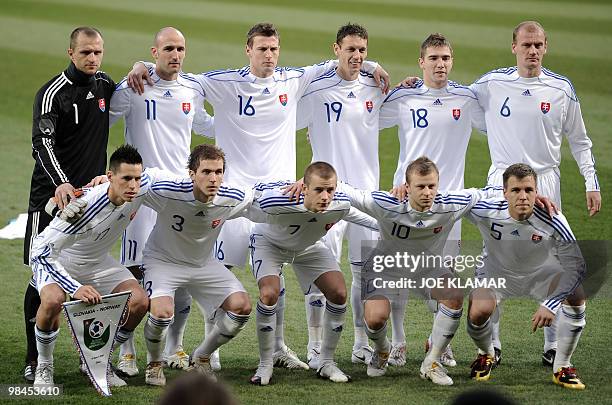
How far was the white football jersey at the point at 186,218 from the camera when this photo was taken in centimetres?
665

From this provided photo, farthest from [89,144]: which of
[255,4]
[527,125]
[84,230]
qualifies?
[255,4]

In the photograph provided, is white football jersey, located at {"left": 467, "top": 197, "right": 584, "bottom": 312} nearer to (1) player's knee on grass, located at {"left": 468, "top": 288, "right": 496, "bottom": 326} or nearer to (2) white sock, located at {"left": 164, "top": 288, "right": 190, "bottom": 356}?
(1) player's knee on grass, located at {"left": 468, "top": 288, "right": 496, "bottom": 326}

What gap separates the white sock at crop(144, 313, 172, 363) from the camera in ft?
21.4

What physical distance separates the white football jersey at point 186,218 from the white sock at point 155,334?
46 centimetres

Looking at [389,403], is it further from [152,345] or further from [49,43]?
[49,43]

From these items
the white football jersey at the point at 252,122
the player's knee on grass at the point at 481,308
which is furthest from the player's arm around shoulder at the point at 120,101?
the player's knee on grass at the point at 481,308

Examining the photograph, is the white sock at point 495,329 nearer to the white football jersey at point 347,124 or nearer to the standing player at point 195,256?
the white football jersey at point 347,124

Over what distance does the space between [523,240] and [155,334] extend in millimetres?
2441

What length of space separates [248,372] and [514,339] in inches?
79.0

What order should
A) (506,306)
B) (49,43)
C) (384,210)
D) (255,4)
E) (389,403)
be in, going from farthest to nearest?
(255,4), (49,43), (506,306), (384,210), (389,403)

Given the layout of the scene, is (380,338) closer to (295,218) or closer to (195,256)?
(295,218)

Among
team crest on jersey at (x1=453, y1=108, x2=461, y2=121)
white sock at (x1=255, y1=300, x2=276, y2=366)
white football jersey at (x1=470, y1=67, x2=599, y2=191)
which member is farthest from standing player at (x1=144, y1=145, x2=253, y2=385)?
white football jersey at (x1=470, y1=67, x2=599, y2=191)

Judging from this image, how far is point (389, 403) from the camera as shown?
634 centimetres

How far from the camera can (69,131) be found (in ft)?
22.9
